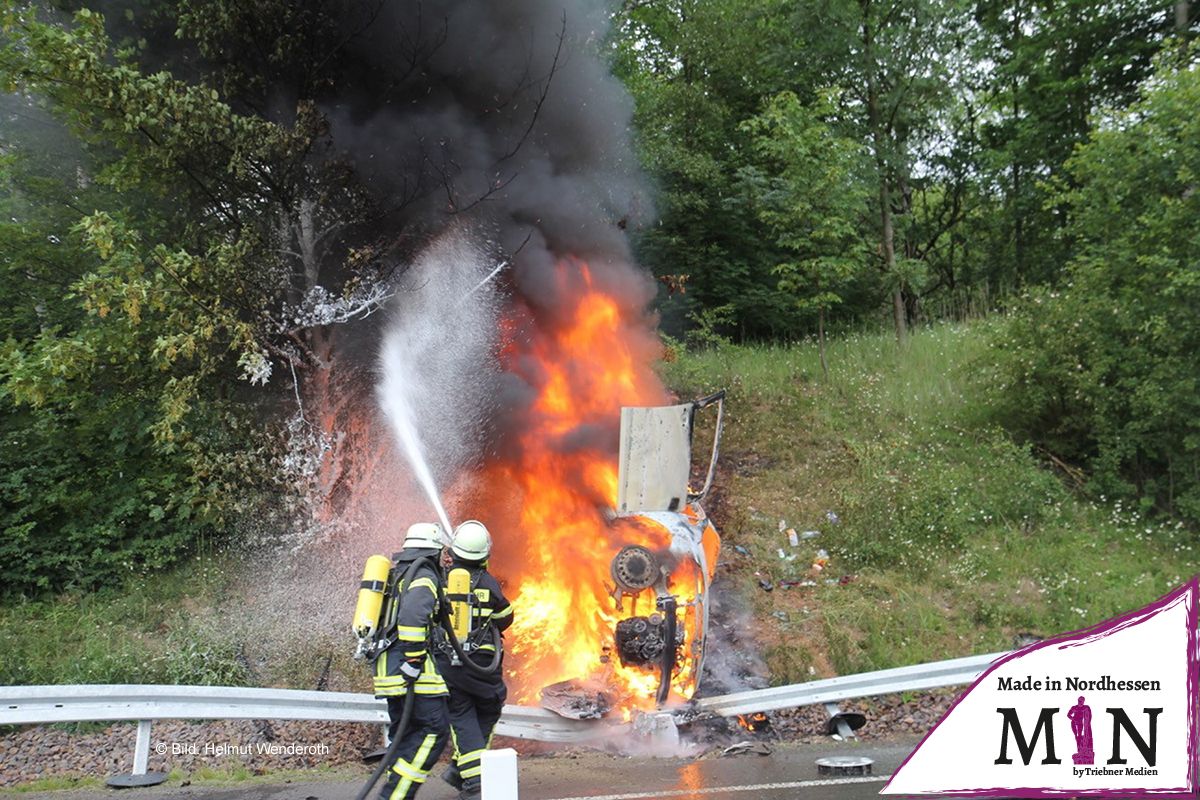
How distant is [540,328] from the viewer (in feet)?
32.9

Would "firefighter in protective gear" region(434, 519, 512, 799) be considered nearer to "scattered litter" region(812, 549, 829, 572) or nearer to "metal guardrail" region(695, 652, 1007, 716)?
"metal guardrail" region(695, 652, 1007, 716)

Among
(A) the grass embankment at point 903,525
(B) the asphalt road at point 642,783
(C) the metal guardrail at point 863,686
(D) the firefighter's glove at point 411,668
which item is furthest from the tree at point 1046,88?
(D) the firefighter's glove at point 411,668

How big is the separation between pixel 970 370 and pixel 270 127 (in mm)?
9643

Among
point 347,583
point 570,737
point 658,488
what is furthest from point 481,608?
point 347,583

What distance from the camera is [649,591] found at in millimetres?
6840

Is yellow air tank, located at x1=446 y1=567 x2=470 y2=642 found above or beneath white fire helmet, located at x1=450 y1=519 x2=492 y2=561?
beneath

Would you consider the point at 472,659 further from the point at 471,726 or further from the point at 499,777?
the point at 499,777

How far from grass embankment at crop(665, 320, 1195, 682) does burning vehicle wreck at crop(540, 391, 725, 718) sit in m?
1.48

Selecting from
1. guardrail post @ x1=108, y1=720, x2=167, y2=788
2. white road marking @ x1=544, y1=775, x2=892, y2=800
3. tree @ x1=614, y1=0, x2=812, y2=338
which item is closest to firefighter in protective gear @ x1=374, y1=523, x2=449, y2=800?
white road marking @ x1=544, y1=775, x2=892, y2=800

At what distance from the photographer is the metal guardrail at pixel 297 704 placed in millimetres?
4898

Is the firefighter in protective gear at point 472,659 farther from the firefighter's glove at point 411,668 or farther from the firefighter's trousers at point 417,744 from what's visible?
the firefighter's glove at point 411,668

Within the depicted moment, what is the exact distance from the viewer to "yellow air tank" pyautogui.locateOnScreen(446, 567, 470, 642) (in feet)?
15.8

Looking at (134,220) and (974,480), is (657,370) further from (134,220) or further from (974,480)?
(134,220)

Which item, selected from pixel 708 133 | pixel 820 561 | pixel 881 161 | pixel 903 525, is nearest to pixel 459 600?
pixel 820 561
